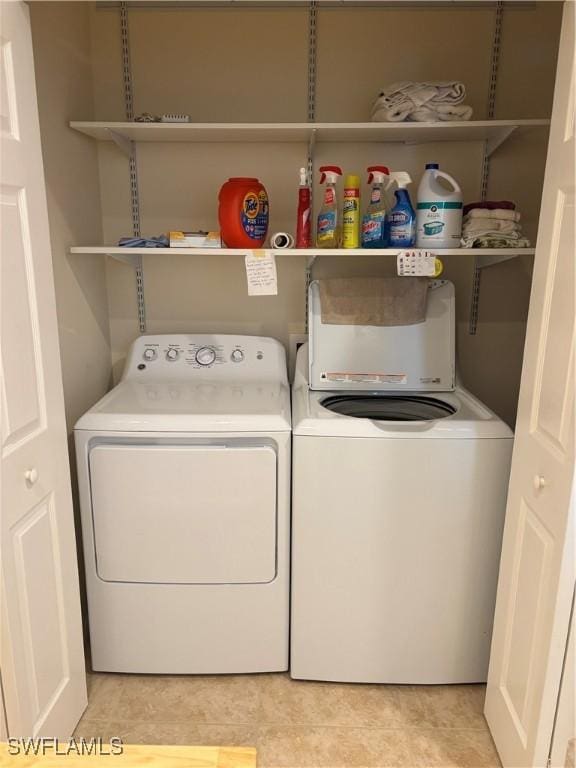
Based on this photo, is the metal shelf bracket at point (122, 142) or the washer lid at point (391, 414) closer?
the washer lid at point (391, 414)

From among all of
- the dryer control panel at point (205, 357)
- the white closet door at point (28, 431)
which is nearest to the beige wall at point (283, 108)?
the dryer control panel at point (205, 357)

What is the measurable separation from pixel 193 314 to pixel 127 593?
1135 mm

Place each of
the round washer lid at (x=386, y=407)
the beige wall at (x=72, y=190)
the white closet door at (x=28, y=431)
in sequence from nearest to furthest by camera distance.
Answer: the white closet door at (x=28, y=431) < the beige wall at (x=72, y=190) < the round washer lid at (x=386, y=407)

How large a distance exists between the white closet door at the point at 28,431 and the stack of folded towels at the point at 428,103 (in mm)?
1153

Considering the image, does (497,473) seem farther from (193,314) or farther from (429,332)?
(193,314)

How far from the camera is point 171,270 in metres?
2.42

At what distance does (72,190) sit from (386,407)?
1.41 metres

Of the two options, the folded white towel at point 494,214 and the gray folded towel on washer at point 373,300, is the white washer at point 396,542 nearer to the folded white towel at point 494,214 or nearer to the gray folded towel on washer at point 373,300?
the gray folded towel on washer at point 373,300

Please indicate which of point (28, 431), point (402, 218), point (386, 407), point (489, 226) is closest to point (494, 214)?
point (489, 226)

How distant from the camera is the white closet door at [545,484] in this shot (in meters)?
1.33

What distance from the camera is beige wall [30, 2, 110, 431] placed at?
188 cm

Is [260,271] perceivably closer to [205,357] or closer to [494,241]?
[205,357]

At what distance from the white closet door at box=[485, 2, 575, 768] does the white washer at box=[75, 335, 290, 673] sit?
704 mm

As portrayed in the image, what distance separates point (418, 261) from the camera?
189cm
